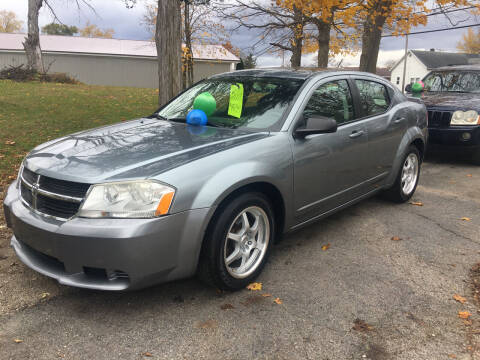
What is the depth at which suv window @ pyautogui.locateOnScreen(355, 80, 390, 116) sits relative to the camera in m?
4.51

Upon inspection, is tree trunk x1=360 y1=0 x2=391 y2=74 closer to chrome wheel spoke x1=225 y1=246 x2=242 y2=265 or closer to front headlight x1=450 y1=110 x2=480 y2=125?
front headlight x1=450 y1=110 x2=480 y2=125

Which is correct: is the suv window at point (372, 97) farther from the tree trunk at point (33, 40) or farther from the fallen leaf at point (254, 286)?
the tree trunk at point (33, 40)

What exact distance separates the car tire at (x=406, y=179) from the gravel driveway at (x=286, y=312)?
3.94ft

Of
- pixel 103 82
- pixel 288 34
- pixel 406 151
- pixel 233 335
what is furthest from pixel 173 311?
pixel 103 82

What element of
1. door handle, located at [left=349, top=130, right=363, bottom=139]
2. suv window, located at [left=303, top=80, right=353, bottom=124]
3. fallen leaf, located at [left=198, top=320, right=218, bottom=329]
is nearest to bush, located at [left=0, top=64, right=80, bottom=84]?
suv window, located at [left=303, top=80, right=353, bottom=124]

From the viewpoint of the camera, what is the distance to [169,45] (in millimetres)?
7184

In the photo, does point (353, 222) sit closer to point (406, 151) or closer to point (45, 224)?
point (406, 151)

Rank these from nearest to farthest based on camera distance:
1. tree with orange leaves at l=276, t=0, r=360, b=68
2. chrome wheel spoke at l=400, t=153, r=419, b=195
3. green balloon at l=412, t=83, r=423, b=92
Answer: chrome wheel spoke at l=400, t=153, r=419, b=195 < green balloon at l=412, t=83, r=423, b=92 < tree with orange leaves at l=276, t=0, r=360, b=68

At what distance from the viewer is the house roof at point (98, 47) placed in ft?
108

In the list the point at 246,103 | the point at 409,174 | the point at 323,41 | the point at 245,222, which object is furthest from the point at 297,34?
the point at 245,222

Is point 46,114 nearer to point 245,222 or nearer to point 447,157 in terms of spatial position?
point 245,222

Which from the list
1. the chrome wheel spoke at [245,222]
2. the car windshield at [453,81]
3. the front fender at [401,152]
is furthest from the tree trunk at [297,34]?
the chrome wheel spoke at [245,222]

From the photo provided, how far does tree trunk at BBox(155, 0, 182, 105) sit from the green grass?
2551 millimetres

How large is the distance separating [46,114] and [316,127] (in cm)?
846
